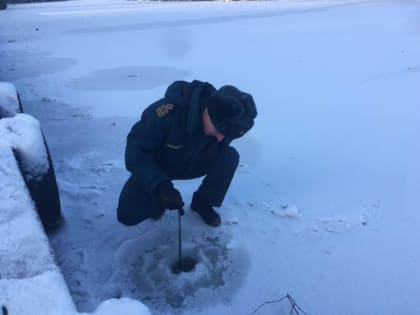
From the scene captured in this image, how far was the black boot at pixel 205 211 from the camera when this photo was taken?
2.21 m

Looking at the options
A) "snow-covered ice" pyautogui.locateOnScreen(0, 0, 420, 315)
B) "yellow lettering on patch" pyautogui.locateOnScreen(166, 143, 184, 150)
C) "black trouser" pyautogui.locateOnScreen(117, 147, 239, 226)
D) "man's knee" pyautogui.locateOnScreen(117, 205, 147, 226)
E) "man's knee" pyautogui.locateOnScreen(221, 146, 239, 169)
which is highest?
"yellow lettering on patch" pyautogui.locateOnScreen(166, 143, 184, 150)

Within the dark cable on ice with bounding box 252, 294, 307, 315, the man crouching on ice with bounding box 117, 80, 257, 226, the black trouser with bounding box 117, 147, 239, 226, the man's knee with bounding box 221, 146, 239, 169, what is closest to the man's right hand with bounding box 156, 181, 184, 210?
the man crouching on ice with bounding box 117, 80, 257, 226

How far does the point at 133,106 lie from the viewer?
13.1 ft

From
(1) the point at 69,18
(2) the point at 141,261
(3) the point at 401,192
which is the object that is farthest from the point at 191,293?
(1) the point at 69,18

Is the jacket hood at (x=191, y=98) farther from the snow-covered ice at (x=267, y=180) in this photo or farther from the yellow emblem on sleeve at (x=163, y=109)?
the snow-covered ice at (x=267, y=180)

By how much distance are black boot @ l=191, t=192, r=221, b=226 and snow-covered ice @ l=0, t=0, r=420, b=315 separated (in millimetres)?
41

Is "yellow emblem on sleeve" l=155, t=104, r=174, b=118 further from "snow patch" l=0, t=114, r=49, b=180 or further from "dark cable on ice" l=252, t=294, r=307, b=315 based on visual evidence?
"dark cable on ice" l=252, t=294, r=307, b=315

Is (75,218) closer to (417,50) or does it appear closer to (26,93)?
(26,93)

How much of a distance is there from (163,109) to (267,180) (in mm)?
1058

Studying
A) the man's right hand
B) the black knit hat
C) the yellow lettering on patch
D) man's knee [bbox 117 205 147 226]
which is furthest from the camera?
man's knee [bbox 117 205 147 226]

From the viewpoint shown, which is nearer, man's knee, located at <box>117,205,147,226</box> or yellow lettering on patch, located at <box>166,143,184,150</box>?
yellow lettering on patch, located at <box>166,143,184,150</box>

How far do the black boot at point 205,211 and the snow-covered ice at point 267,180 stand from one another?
4 centimetres

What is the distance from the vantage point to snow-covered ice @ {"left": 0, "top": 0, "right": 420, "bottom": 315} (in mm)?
1850

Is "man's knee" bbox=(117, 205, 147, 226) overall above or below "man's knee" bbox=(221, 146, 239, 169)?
below
